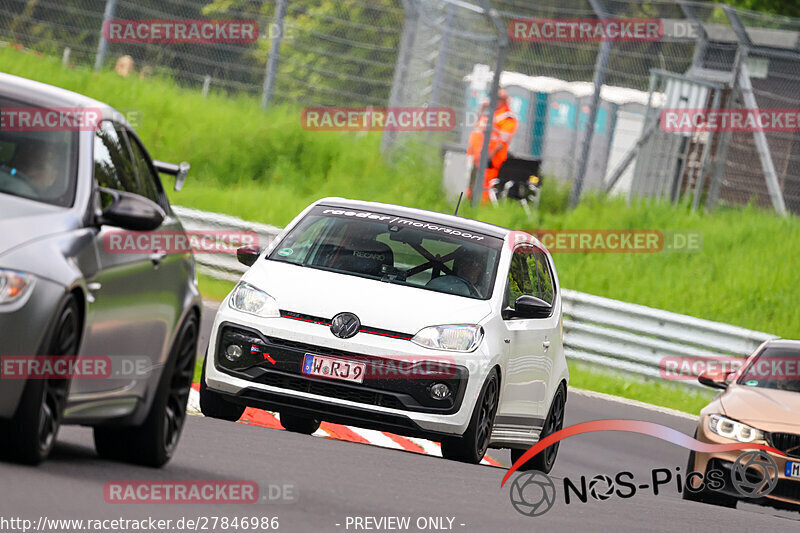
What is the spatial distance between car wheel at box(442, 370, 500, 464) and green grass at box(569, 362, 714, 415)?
787 centimetres

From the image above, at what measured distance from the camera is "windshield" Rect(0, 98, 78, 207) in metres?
7.00

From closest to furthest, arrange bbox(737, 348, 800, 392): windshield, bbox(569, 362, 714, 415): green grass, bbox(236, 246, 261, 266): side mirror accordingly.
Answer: bbox(236, 246, 261, 266): side mirror
bbox(737, 348, 800, 392): windshield
bbox(569, 362, 714, 415): green grass

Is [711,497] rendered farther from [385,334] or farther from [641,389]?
[641,389]

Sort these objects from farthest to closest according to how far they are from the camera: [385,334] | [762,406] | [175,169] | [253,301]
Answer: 1. [762,406]
2. [253,301]
3. [385,334]
4. [175,169]

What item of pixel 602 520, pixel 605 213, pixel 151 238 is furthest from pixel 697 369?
pixel 151 238

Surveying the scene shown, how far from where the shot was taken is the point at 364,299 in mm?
10234

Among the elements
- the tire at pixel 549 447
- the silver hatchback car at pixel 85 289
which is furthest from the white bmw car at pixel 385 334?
the silver hatchback car at pixel 85 289

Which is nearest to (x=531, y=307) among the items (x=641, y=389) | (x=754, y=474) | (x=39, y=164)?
(x=754, y=474)

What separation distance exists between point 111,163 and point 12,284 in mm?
1527

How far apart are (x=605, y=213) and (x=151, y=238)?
17.3 m

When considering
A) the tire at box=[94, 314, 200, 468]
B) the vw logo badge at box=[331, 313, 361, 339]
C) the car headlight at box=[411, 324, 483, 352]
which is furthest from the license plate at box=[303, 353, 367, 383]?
the tire at box=[94, 314, 200, 468]

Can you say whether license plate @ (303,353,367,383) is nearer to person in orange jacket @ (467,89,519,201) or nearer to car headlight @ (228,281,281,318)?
car headlight @ (228,281,281,318)

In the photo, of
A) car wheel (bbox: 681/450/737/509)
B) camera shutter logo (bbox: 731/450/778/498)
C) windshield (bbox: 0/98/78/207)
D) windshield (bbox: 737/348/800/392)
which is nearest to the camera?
windshield (bbox: 0/98/78/207)

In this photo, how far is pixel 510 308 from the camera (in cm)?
1095
